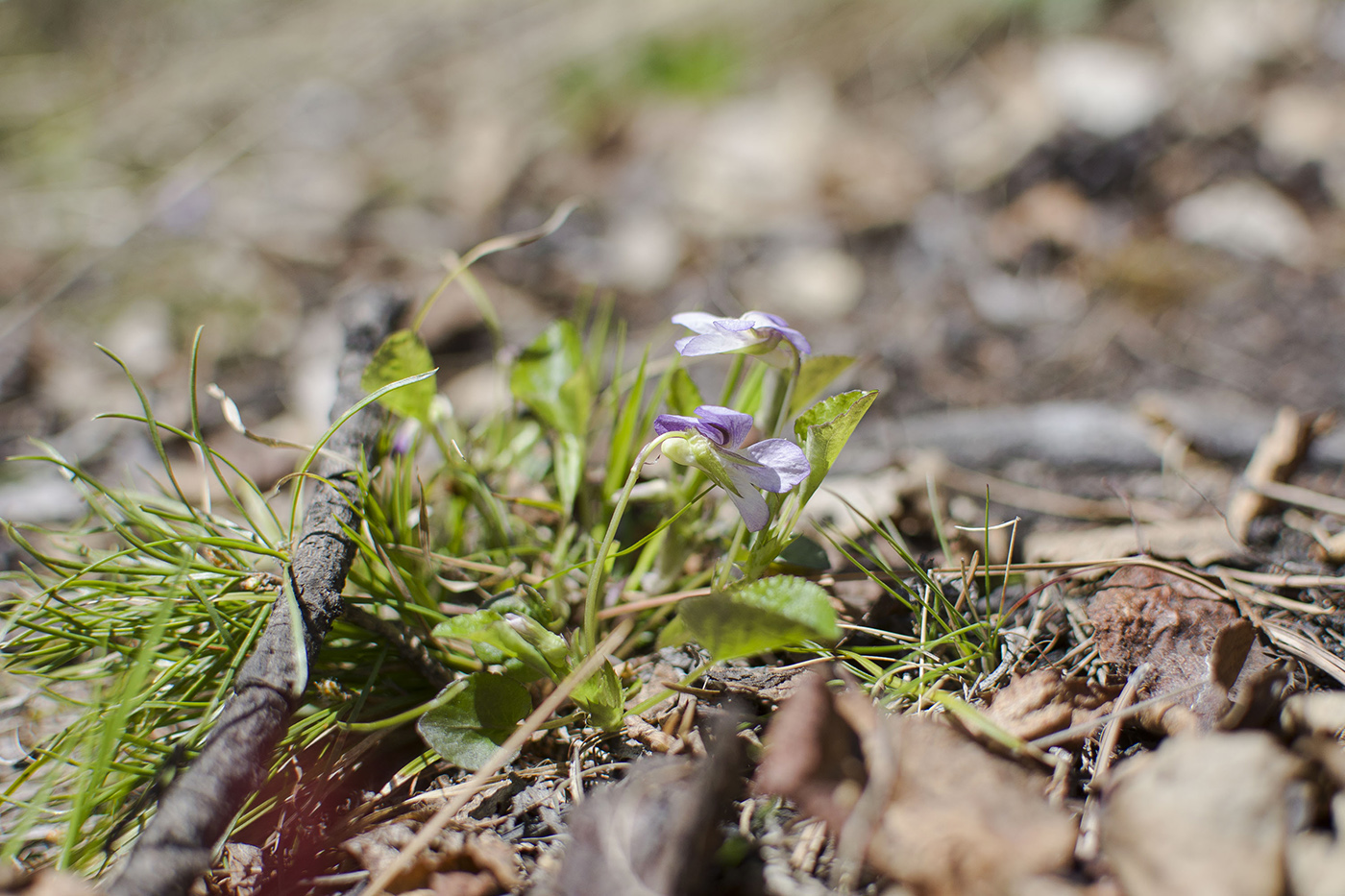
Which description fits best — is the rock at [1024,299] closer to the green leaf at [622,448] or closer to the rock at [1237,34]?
the rock at [1237,34]

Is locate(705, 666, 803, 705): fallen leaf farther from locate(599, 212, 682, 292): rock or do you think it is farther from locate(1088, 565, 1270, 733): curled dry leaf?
locate(599, 212, 682, 292): rock

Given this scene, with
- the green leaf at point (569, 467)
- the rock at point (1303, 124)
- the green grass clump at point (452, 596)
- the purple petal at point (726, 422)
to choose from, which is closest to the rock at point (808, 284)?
the green grass clump at point (452, 596)

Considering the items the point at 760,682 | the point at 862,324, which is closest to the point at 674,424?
the point at 760,682

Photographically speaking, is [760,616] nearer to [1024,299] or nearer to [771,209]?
[1024,299]

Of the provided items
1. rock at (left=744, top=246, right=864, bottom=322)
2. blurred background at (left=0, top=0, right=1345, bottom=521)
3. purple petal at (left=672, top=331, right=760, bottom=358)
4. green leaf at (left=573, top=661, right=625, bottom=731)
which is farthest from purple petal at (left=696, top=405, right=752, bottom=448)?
rock at (left=744, top=246, right=864, bottom=322)

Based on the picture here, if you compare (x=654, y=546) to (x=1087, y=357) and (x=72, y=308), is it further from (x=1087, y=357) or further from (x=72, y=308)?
(x=72, y=308)

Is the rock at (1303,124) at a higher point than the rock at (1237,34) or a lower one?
lower
